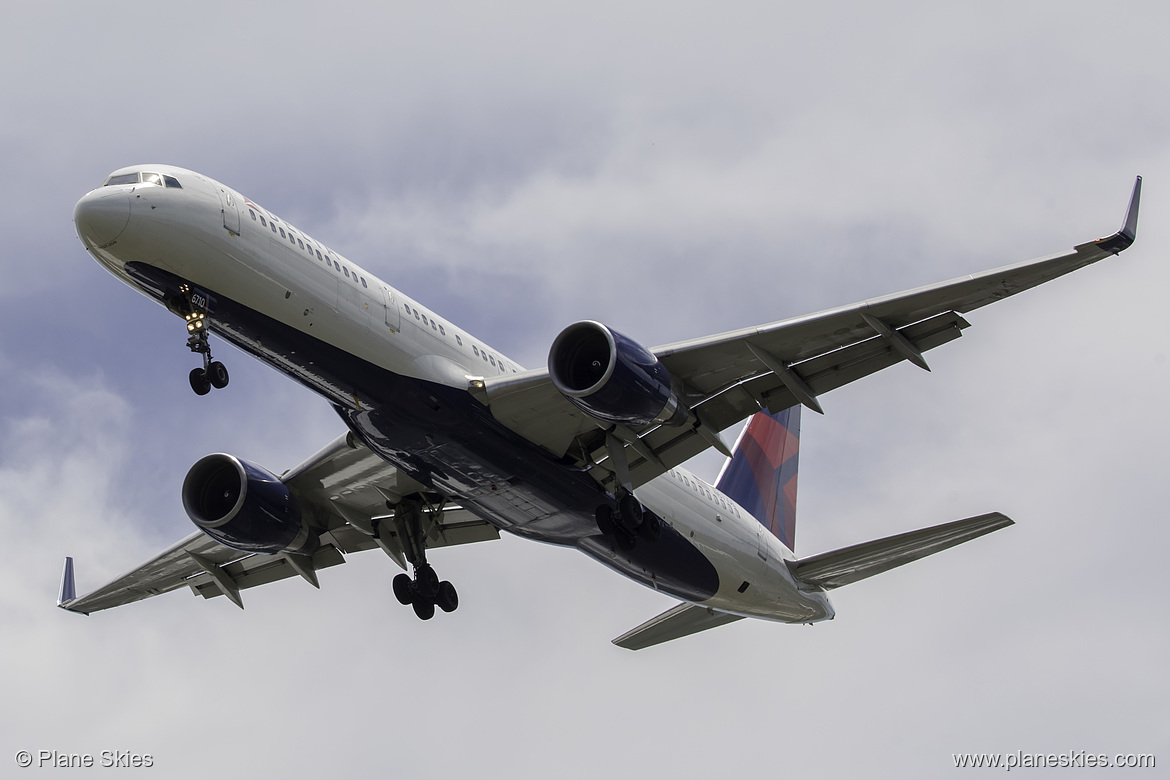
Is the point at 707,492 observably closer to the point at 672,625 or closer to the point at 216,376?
the point at 672,625

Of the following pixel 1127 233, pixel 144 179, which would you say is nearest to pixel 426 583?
pixel 144 179

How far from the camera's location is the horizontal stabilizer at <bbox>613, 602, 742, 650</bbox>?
2828 centimetres

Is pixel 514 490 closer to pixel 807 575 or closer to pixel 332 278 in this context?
pixel 332 278

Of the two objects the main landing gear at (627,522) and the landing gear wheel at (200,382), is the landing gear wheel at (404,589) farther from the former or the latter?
the landing gear wheel at (200,382)

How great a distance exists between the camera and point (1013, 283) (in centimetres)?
1878

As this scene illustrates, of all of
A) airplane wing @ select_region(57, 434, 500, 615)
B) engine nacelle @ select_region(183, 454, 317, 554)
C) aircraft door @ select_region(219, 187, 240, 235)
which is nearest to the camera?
aircraft door @ select_region(219, 187, 240, 235)

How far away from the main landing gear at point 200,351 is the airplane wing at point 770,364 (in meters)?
4.46

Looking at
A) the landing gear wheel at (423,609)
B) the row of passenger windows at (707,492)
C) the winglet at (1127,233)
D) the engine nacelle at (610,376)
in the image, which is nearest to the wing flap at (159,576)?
the landing gear wheel at (423,609)

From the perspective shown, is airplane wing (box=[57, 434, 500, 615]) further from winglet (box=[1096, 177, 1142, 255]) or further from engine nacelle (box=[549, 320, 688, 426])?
winglet (box=[1096, 177, 1142, 255])

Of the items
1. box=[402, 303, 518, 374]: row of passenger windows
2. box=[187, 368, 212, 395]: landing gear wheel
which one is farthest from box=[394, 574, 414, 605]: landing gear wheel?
box=[187, 368, 212, 395]: landing gear wheel

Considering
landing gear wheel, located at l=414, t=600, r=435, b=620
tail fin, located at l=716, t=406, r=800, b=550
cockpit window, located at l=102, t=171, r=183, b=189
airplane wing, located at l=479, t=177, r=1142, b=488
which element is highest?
tail fin, located at l=716, t=406, r=800, b=550

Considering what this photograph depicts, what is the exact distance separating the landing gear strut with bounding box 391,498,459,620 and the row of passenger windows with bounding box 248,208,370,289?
21.3 feet

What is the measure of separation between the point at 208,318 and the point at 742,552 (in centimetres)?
1223

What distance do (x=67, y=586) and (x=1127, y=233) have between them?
74.3 ft
